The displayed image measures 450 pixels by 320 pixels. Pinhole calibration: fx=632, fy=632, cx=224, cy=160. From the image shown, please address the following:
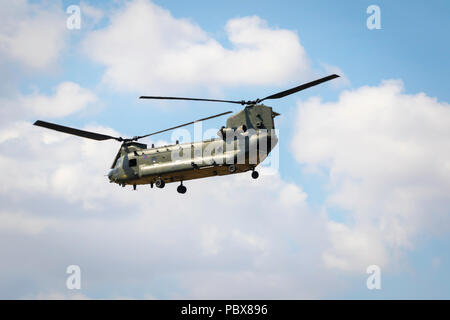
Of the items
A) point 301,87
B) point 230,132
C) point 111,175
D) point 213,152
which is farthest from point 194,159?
point 301,87

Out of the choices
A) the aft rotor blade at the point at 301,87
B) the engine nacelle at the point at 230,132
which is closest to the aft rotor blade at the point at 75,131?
the engine nacelle at the point at 230,132

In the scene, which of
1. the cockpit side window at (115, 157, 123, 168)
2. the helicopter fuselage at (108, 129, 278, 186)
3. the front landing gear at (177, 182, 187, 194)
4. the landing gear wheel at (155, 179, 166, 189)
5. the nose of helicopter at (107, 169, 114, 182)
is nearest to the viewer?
the helicopter fuselage at (108, 129, 278, 186)

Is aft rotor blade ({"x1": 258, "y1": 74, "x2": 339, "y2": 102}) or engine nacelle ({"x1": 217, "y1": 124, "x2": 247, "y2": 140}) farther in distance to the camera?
engine nacelle ({"x1": 217, "y1": 124, "x2": 247, "y2": 140})

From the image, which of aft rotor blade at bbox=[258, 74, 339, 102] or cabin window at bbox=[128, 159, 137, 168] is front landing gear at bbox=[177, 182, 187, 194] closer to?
cabin window at bbox=[128, 159, 137, 168]

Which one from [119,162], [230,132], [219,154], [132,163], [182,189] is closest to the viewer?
[219,154]

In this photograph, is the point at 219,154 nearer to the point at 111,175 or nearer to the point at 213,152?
the point at 213,152

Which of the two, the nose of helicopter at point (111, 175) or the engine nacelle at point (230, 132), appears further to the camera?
the nose of helicopter at point (111, 175)

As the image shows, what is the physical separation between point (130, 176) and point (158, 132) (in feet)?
19.9

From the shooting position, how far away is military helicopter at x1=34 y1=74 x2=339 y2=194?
56.2 m

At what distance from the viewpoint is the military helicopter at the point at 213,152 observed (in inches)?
2211

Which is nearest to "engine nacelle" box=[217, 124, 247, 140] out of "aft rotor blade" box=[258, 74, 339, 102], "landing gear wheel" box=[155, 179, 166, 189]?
"aft rotor blade" box=[258, 74, 339, 102]

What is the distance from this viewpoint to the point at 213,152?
57688 mm

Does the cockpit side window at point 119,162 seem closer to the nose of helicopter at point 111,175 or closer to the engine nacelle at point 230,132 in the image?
the nose of helicopter at point 111,175
